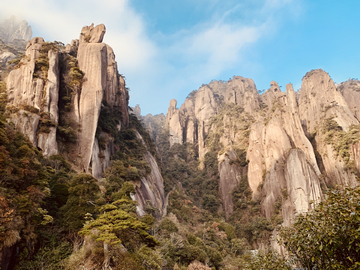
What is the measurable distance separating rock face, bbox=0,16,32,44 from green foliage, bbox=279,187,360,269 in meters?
135

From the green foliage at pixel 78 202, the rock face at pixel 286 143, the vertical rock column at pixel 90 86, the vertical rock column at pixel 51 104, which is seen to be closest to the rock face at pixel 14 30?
the rock face at pixel 286 143

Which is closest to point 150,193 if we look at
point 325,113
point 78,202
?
point 78,202

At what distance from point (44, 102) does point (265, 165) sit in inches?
1666

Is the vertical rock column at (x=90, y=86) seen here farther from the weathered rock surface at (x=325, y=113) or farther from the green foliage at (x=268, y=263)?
the weathered rock surface at (x=325, y=113)

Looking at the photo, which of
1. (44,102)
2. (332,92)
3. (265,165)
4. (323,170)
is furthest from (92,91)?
(332,92)

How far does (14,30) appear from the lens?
108 metres

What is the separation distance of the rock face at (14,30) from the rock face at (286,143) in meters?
92.1

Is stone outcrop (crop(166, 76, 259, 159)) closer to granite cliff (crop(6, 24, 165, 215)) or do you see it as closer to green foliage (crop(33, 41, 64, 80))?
granite cliff (crop(6, 24, 165, 215))

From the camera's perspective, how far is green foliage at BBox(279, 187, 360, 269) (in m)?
5.71

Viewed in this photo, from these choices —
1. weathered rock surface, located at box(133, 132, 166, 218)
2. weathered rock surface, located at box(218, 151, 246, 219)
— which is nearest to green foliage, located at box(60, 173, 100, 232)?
weathered rock surface, located at box(133, 132, 166, 218)

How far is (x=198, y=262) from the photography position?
21.8m

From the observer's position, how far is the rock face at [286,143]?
39.6 m

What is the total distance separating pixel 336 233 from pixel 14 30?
145 m

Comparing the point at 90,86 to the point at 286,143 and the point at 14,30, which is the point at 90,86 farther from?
the point at 14,30
